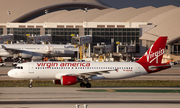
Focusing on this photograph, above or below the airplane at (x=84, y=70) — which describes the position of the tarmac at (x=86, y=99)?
below

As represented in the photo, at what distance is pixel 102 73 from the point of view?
125 ft

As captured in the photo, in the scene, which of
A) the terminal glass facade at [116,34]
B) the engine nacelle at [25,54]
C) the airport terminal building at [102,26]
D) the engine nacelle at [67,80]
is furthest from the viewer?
the terminal glass facade at [116,34]

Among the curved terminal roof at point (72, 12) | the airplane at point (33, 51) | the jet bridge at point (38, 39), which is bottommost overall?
the airplane at point (33, 51)

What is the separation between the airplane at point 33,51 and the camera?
8623 cm

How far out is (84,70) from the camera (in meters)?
38.2

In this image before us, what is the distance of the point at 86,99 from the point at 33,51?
63.4m

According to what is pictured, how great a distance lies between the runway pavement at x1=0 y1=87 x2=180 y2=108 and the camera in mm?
25203

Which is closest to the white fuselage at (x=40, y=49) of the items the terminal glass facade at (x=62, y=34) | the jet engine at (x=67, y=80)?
the terminal glass facade at (x=62, y=34)

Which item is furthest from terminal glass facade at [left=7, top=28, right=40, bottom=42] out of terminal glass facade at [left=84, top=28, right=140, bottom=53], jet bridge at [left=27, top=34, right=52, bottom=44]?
terminal glass facade at [left=84, top=28, right=140, bottom=53]

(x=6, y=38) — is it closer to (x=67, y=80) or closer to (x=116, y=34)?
(x=116, y=34)

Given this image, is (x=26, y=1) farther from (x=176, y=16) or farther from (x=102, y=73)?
(x=102, y=73)

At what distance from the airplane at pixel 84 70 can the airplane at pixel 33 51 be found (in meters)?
49.8

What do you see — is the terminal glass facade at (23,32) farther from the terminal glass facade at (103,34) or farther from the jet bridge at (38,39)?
the jet bridge at (38,39)

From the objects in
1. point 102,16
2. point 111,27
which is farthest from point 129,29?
point 102,16
